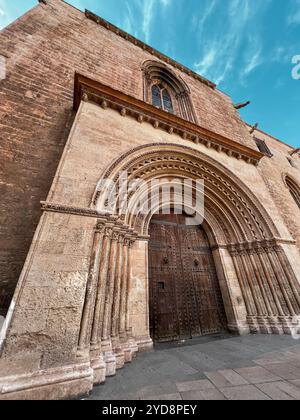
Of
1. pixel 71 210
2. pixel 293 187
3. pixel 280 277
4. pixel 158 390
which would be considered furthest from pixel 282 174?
pixel 158 390

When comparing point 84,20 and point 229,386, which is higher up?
point 84,20

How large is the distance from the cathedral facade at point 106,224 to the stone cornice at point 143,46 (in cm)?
16

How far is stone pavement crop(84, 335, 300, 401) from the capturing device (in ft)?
4.98

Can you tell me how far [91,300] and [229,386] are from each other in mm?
1662

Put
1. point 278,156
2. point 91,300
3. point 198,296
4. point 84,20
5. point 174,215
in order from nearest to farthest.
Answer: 1. point 91,300
2. point 198,296
3. point 174,215
4. point 84,20
5. point 278,156

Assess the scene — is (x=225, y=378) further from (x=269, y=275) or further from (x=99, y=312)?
(x=269, y=275)

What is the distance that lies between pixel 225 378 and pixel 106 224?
231 cm

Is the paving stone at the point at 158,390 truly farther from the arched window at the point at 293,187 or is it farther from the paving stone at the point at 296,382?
the arched window at the point at 293,187

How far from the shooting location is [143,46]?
7.54m

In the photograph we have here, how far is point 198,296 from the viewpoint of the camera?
13.1 ft

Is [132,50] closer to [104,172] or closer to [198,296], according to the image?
[104,172]

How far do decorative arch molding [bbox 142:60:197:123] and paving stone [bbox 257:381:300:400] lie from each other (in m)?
7.06
